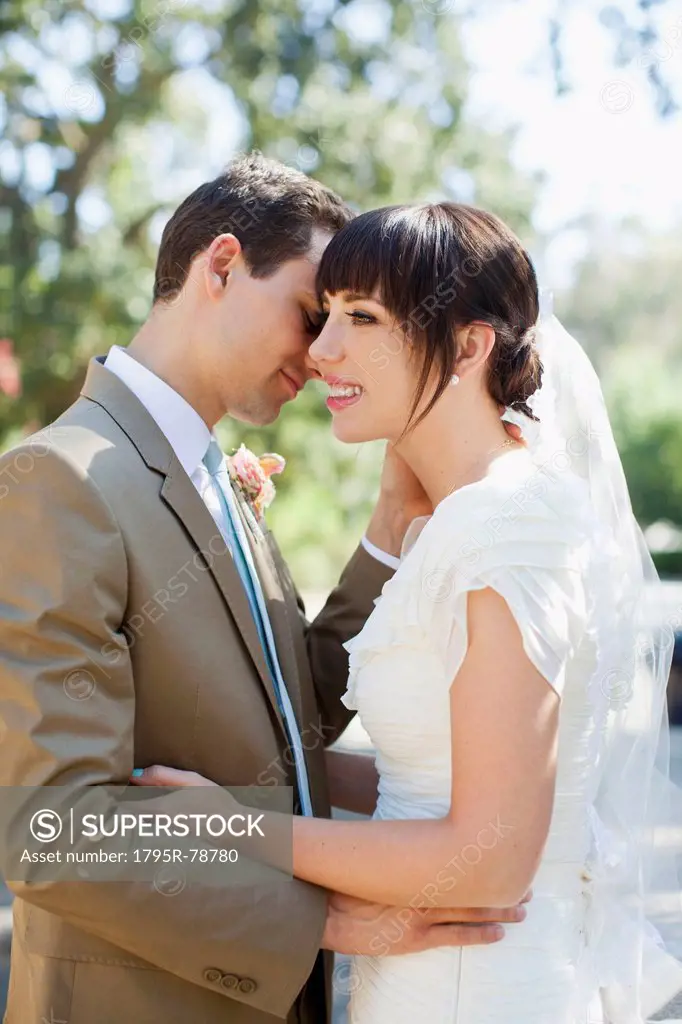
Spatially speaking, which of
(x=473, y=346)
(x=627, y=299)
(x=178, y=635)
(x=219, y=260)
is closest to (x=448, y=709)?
(x=178, y=635)

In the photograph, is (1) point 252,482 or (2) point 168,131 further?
(2) point 168,131

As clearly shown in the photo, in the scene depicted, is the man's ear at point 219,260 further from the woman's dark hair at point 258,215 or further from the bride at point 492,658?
the bride at point 492,658

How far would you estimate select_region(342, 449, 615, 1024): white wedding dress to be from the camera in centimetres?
190

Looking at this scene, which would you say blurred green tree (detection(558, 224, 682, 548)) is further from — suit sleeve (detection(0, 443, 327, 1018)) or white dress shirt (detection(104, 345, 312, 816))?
suit sleeve (detection(0, 443, 327, 1018))

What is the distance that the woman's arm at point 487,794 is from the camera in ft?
5.86

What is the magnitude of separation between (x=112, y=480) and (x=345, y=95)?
8309 mm

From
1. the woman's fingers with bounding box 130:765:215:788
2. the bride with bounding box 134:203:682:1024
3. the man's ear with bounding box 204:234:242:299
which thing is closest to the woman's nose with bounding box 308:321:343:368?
the bride with bounding box 134:203:682:1024

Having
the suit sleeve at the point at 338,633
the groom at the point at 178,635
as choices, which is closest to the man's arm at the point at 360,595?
the suit sleeve at the point at 338,633

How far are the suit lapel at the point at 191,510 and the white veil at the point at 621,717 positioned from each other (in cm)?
68

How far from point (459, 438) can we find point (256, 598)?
61 cm

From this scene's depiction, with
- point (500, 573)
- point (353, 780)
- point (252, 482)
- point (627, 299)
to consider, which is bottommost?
point (627, 299)

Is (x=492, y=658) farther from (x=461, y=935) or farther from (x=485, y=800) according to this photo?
(x=461, y=935)

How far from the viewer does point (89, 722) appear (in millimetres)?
1830

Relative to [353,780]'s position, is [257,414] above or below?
above
